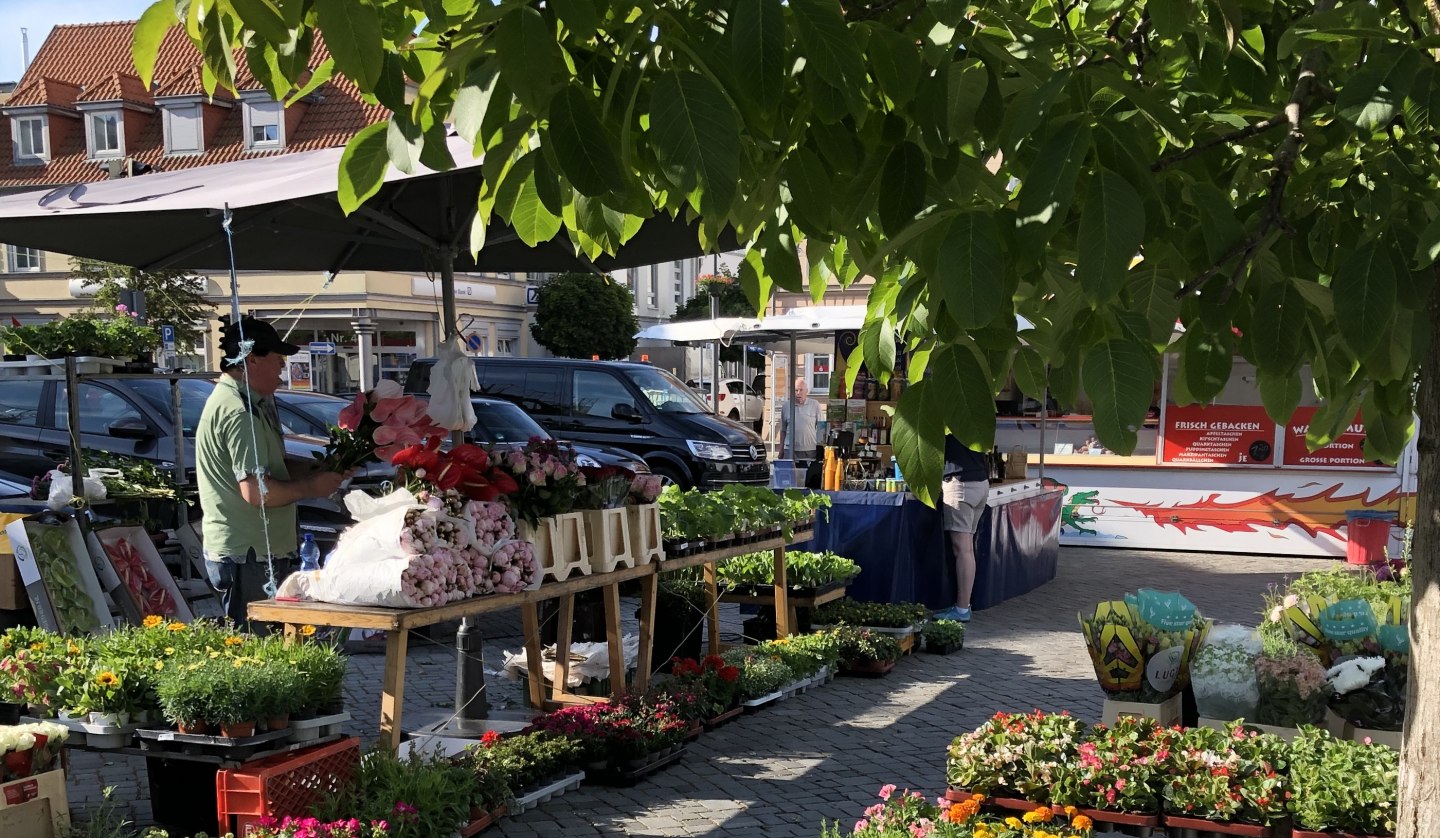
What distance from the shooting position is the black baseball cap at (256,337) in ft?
17.1

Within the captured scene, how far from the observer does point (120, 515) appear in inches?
287

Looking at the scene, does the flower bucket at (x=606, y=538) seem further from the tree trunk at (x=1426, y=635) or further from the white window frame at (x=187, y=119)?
the white window frame at (x=187, y=119)

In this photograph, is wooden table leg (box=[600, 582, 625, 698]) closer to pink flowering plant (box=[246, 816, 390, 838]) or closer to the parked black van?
pink flowering plant (box=[246, 816, 390, 838])

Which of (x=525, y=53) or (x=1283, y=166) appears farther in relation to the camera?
(x=1283, y=166)

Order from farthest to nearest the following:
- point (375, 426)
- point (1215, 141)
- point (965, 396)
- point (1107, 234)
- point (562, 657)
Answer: point (562, 657) < point (375, 426) < point (1215, 141) < point (965, 396) < point (1107, 234)

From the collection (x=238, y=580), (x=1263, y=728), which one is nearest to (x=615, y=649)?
(x=238, y=580)

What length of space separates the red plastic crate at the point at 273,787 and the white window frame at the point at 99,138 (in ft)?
125

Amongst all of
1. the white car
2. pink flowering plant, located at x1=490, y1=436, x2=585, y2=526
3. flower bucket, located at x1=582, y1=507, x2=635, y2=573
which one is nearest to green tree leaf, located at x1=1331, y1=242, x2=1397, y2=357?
pink flowering plant, located at x1=490, y1=436, x2=585, y2=526

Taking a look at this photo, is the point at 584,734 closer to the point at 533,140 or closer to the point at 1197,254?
the point at 533,140

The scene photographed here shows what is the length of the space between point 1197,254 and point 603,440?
13.4m

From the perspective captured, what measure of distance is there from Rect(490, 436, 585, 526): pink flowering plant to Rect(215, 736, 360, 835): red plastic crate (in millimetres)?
1318

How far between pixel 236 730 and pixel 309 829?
44 centimetres

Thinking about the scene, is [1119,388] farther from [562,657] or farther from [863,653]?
[863,653]

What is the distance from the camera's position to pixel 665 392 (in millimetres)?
16234
